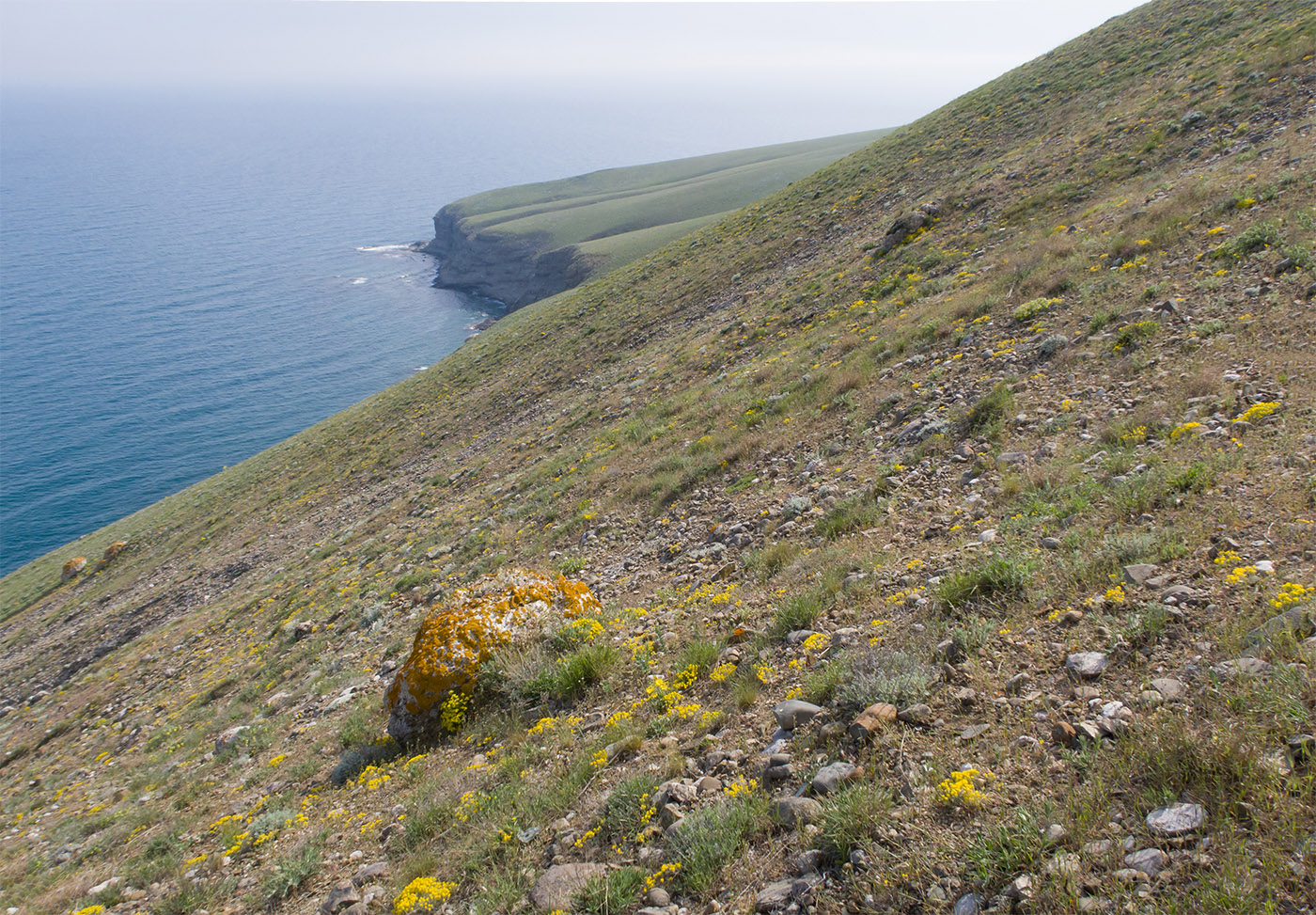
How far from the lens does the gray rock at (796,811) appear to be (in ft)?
13.8

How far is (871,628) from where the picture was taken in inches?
240

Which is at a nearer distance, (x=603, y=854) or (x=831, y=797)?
(x=831, y=797)

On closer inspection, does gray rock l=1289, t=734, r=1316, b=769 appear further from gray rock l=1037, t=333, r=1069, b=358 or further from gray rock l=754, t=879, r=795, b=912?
gray rock l=1037, t=333, r=1069, b=358

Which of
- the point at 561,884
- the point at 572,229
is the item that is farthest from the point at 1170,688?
the point at 572,229

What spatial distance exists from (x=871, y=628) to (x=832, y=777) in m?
2.00

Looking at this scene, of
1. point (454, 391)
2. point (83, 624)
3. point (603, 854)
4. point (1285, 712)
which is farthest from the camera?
point (454, 391)

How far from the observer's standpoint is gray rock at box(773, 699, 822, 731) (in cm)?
523

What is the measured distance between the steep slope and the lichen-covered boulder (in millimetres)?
73086

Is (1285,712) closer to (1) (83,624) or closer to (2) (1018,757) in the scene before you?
(2) (1018,757)

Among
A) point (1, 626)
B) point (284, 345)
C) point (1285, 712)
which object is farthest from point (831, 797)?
point (284, 345)

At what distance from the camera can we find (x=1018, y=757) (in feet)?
13.3

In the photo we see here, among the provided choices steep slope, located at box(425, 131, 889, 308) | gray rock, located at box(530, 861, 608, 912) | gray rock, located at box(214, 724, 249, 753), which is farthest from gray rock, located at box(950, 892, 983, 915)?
steep slope, located at box(425, 131, 889, 308)

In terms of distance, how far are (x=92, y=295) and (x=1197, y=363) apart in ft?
434

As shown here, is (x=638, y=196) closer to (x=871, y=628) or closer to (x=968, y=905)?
(x=871, y=628)
